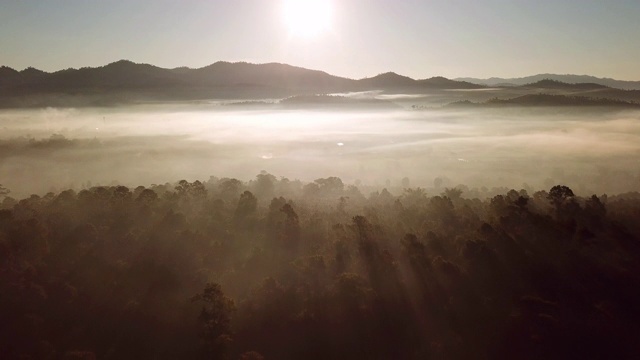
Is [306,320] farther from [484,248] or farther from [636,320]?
[636,320]

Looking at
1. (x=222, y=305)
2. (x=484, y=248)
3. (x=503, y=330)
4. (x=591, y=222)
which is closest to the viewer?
(x=222, y=305)

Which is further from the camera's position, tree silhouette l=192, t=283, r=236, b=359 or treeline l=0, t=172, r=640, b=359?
treeline l=0, t=172, r=640, b=359

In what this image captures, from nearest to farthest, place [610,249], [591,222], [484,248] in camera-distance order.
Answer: [484,248] < [610,249] < [591,222]

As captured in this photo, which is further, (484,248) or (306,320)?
(484,248)

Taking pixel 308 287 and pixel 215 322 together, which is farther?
pixel 308 287

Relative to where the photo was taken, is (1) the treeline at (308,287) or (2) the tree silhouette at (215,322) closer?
(2) the tree silhouette at (215,322)

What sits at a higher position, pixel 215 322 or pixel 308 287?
pixel 215 322

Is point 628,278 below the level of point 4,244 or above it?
below

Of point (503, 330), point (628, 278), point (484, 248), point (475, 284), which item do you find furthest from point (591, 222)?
point (503, 330)
